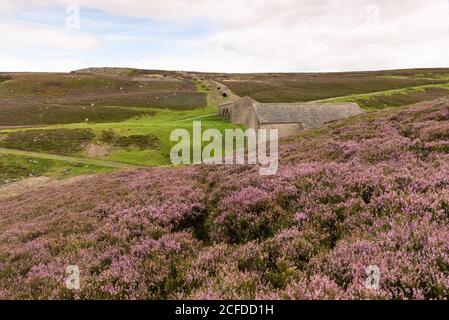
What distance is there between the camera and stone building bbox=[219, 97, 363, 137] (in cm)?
7031

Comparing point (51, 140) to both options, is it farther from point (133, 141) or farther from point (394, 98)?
point (394, 98)

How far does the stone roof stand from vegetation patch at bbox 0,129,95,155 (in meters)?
34.9

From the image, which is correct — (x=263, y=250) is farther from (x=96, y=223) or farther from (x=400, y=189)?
(x=96, y=223)

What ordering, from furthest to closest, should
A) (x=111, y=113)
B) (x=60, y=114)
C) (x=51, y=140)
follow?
(x=111, y=113) < (x=60, y=114) < (x=51, y=140)

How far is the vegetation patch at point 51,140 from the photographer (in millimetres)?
62562

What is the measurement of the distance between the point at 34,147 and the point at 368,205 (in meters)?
66.5

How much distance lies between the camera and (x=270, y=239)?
25.6ft

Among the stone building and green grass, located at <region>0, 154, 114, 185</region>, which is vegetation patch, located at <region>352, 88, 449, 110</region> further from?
green grass, located at <region>0, 154, 114, 185</region>

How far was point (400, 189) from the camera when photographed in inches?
344

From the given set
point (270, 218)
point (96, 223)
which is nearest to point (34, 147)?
point (96, 223)

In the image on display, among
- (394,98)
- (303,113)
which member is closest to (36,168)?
(303,113)

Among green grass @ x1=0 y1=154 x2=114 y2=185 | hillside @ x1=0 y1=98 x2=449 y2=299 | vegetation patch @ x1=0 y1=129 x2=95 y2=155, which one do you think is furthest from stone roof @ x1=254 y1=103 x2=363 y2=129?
hillside @ x1=0 y1=98 x2=449 y2=299

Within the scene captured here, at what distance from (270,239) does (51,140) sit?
220ft

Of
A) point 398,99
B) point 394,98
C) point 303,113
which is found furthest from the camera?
point 394,98
